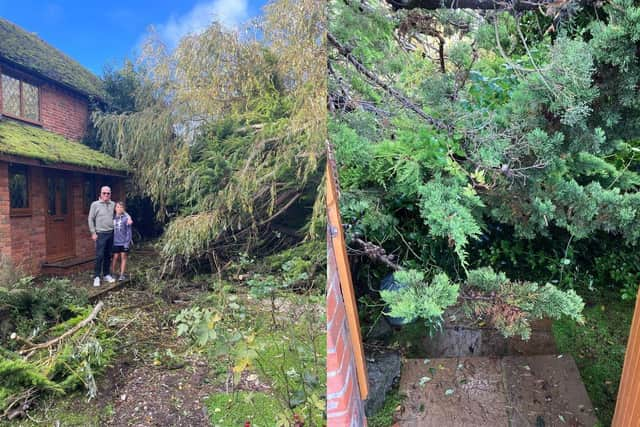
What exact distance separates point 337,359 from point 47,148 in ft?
3.22

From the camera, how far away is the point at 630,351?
142 centimetres

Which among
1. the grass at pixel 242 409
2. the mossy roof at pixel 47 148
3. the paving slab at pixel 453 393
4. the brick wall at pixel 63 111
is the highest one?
the brick wall at pixel 63 111

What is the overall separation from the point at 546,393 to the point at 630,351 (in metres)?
0.42

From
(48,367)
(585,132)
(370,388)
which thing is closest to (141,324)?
(48,367)

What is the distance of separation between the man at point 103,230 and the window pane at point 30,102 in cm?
21

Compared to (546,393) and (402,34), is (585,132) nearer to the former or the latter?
(402,34)

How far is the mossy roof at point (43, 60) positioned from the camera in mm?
754

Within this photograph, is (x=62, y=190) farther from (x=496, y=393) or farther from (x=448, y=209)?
(x=496, y=393)

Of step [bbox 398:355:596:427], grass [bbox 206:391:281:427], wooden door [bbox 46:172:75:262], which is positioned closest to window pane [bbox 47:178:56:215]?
wooden door [bbox 46:172:75:262]

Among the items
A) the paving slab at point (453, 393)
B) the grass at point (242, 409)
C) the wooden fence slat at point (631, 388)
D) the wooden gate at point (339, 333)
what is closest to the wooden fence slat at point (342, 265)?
the wooden gate at point (339, 333)

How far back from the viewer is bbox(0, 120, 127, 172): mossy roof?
2.39 feet

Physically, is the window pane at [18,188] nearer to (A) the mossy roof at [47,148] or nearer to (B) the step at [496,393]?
(A) the mossy roof at [47,148]

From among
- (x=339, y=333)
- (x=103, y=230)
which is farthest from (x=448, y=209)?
(x=103, y=230)

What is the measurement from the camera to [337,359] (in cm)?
111
